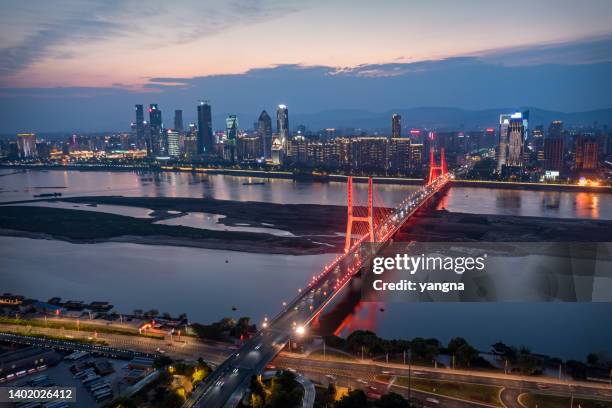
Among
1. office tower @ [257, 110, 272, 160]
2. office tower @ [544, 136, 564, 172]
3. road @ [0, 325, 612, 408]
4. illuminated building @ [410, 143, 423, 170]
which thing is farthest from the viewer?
office tower @ [257, 110, 272, 160]

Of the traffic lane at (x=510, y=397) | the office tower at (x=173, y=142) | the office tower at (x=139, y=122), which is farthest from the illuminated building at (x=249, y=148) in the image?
the traffic lane at (x=510, y=397)

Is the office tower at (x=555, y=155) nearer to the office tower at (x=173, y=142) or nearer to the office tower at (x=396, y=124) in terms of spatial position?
the office tower at (x=396, y=124)

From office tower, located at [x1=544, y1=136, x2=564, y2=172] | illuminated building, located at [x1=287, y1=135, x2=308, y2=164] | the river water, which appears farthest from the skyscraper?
the river water

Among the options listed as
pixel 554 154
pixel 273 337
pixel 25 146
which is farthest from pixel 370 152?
pixel 25 146

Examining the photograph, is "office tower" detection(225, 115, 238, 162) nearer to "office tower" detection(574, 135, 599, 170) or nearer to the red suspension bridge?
"office tower" detection(574, 135, 599, 170)

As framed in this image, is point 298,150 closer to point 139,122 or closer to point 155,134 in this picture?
point 155,134
